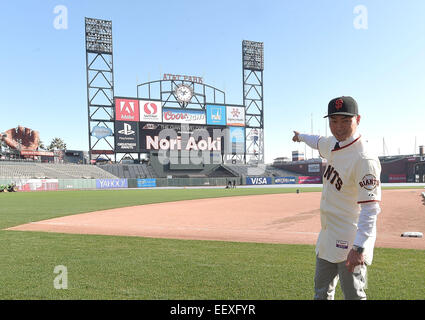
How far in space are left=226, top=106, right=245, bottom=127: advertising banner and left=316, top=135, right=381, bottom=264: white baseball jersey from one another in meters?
54.3

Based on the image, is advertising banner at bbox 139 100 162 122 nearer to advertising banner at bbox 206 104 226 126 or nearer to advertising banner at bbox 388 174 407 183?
advertising banner at bbox 206 104 226 126

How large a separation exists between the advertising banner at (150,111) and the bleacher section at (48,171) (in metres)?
11.5

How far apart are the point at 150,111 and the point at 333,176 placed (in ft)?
163

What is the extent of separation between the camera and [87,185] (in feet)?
141

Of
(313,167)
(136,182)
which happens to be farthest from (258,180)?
(136,182)

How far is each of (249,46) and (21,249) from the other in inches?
2512

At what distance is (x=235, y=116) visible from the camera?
187ft

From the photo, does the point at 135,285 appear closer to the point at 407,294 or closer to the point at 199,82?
the point at 407,294

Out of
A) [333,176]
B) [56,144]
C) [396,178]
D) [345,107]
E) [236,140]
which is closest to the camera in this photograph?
[345,107]

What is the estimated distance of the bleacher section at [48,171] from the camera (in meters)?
41.5

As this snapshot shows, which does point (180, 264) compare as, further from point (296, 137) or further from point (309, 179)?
point (309, 179)

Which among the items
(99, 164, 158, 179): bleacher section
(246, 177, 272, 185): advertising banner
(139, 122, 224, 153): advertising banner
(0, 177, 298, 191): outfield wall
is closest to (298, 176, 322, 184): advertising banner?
(0, 177, 298, 191): outfield wall

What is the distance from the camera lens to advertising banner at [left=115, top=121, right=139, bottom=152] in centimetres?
4875
